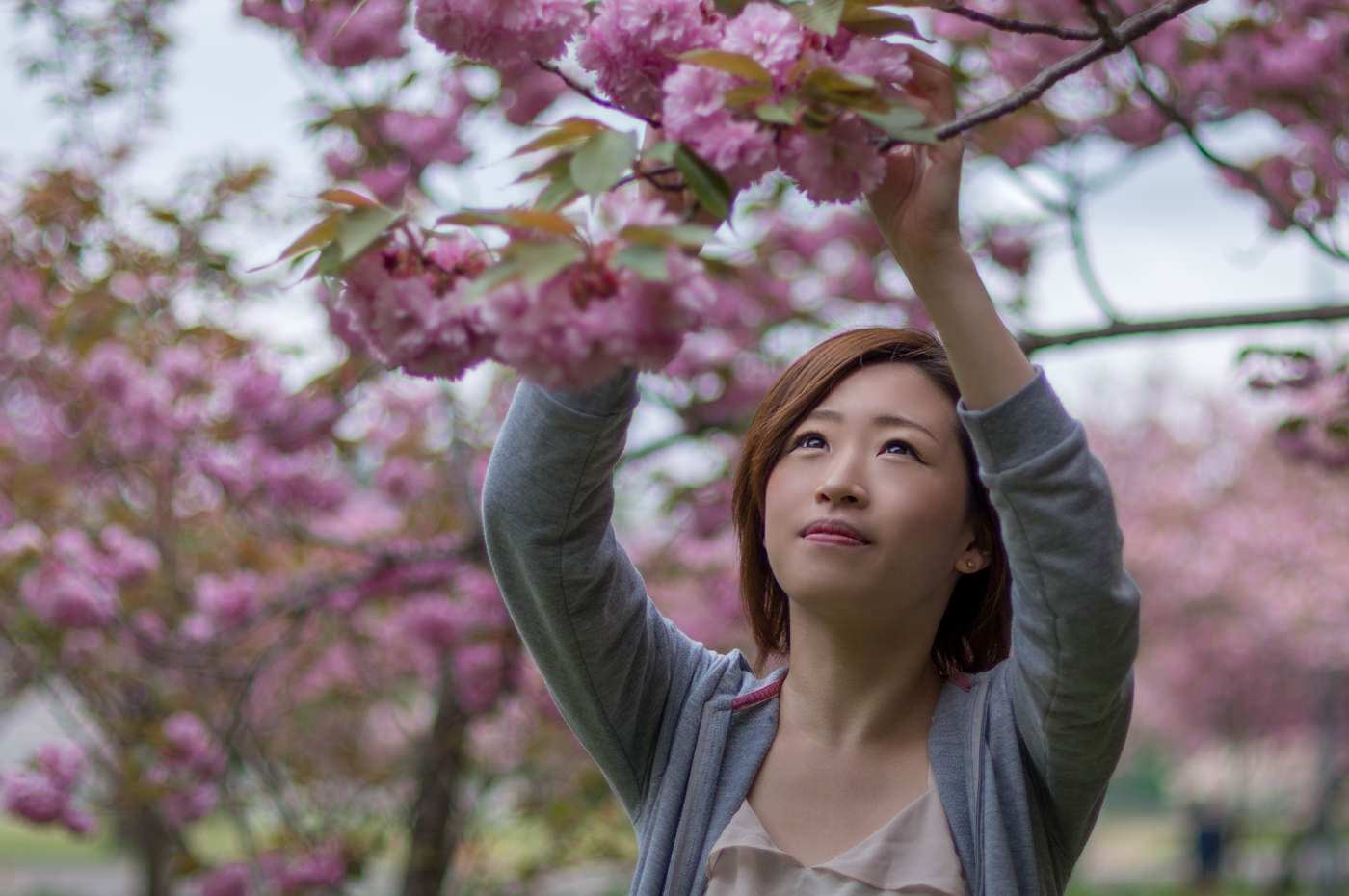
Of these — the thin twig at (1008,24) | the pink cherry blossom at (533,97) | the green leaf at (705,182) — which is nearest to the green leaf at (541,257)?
the green leaf at (705,182)

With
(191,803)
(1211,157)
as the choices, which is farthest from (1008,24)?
(191,803)

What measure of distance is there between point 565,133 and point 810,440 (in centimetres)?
53

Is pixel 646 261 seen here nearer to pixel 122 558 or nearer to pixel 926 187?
pixel 926 187

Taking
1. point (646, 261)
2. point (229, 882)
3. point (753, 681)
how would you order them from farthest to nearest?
point (229, 882), point (753, 681), point (646, 261)

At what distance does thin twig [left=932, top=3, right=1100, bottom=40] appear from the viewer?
1031 mm

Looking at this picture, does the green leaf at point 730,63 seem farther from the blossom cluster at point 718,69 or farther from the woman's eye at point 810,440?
the woman's eye at point 810,440

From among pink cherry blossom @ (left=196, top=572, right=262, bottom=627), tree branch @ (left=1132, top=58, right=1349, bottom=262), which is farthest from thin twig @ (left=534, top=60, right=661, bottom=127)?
pink cherry blossom @ (left=196, top=572, right=262, bottom=627)

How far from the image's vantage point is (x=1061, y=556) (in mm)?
1019

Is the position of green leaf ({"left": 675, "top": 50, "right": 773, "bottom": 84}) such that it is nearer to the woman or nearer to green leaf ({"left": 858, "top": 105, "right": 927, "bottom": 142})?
green leaf ({"left": 858, "top": 105, "right": 927, "bottom": 142})

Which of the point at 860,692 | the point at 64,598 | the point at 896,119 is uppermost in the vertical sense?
the point at 896,119

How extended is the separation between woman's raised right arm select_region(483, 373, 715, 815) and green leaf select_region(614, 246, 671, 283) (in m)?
0.33

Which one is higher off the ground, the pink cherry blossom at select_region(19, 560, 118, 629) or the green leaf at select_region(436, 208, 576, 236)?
the green leaf at select_region(436, 208, 576, 236)

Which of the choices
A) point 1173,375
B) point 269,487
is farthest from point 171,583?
point 1173,375

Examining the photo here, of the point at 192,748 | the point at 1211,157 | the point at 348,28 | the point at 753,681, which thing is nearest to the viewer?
the point at 753,681
